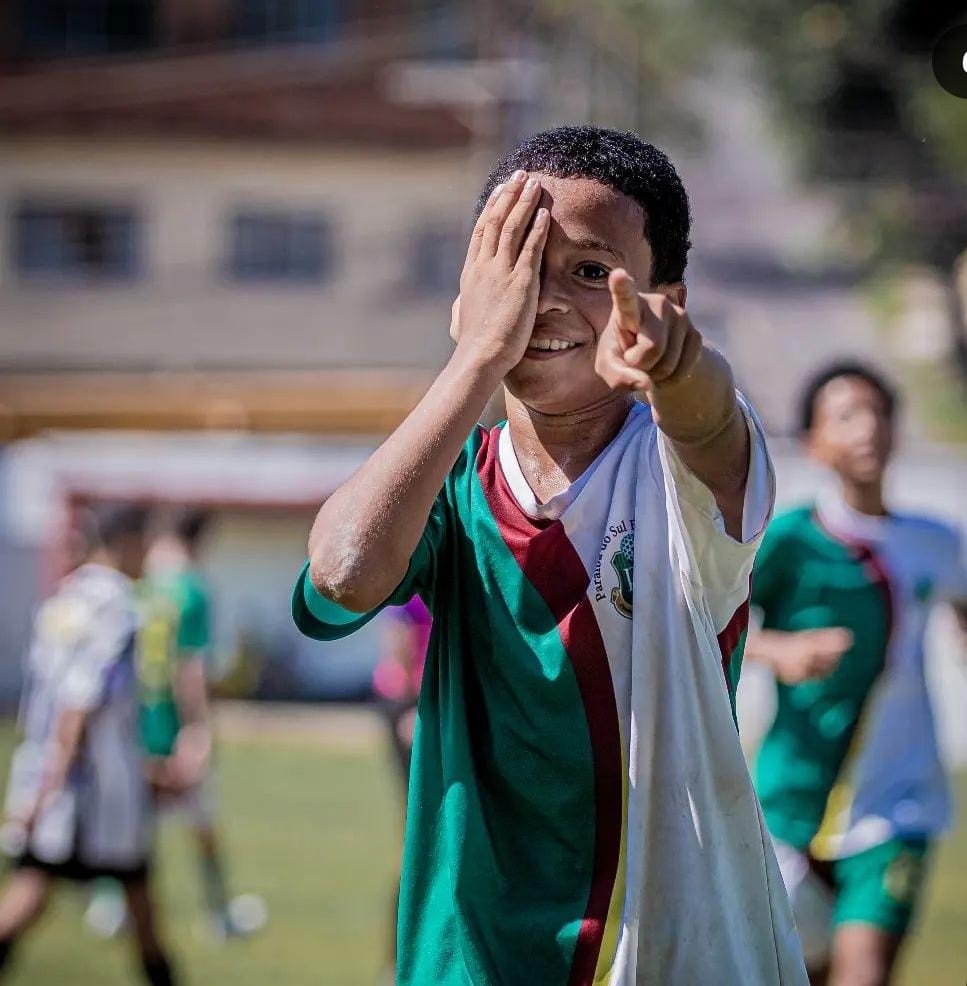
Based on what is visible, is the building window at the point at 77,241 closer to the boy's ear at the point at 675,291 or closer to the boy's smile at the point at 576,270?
the boy's ear at the point at 675,291

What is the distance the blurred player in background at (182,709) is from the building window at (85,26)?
2114cm

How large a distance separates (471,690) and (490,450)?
371 millimetres

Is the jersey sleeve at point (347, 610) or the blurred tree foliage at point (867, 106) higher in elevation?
the blurred tree foliage at point (867, 106)

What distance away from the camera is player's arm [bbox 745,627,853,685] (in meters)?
4.83

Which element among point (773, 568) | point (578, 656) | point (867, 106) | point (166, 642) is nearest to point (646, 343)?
point (578, 656)

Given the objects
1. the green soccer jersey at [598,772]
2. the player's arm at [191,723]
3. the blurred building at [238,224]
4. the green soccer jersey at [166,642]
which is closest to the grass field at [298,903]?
the player's arm at [191,723]

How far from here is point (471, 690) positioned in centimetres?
250

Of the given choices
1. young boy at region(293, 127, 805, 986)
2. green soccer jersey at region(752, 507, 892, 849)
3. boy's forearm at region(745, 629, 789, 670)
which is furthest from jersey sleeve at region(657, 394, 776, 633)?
green soccer jersey at region(752, 507, 892, 849)

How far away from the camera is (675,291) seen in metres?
2.54

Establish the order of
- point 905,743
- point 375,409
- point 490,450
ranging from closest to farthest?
1. point 490,450
2. point 905,743
3. point 375,409

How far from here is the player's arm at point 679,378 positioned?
2072 mm

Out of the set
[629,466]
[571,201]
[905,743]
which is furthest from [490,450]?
[905,743]

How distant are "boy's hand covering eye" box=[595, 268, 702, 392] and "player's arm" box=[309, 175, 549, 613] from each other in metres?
0.22

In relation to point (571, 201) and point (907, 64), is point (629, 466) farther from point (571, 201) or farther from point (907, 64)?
point (907, 64)
